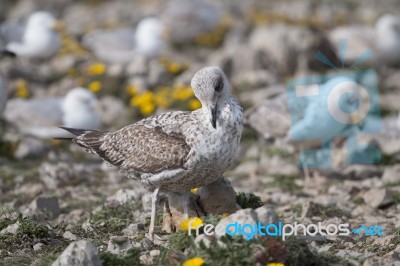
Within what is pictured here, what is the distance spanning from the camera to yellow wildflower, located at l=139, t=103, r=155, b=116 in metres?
14.2

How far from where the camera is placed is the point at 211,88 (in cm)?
669

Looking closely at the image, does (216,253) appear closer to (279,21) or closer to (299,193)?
(299,193)

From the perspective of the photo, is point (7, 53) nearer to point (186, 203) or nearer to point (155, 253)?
point (186, 203)

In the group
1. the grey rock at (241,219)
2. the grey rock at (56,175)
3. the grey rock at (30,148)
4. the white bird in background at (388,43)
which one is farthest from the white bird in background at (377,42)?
the grey rock at (241,219)

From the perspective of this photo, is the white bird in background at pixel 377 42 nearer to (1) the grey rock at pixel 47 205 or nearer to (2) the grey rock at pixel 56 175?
(2) the grey rock at pixel 56 175

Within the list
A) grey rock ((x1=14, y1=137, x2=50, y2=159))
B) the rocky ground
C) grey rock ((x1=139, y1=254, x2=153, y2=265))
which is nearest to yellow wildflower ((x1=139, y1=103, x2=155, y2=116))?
the rocky ground

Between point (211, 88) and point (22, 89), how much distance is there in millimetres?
9534

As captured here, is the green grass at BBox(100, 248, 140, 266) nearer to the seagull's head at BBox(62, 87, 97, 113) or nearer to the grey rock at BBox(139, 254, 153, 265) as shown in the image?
the grey rock at BBox(139, 254, 153, 265)

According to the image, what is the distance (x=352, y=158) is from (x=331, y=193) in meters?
1.74

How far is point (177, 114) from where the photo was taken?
287 inches

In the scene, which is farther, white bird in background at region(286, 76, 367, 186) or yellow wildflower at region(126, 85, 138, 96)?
yellow wildflower at region(126, 85, 138, 96)

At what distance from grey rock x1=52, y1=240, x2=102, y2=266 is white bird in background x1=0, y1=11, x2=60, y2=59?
492 inches

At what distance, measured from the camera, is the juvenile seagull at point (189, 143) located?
266 inches

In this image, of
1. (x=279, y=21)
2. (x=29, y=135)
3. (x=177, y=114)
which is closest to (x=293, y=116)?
(x=177, y=114)
